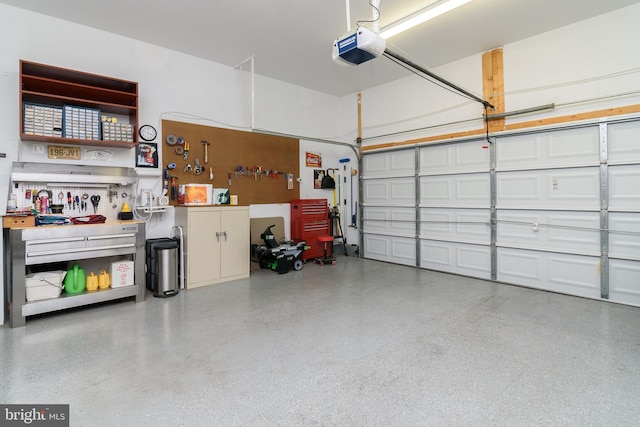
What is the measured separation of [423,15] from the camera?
3.28 metres

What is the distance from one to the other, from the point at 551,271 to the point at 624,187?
1260mm

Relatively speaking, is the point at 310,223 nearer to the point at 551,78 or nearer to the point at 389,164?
the point at 389,164

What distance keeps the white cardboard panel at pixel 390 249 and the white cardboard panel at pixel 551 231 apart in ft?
4.82

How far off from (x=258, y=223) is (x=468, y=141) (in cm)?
367

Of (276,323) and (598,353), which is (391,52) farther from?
(598,353)

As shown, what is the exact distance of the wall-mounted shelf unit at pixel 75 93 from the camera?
332 centimetres

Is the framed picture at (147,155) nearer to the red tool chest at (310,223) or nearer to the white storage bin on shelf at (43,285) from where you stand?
the white storage bin on shelf at (43,285)

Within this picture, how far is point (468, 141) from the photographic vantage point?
4.84m

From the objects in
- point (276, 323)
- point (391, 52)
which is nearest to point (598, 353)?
point (276, 323)

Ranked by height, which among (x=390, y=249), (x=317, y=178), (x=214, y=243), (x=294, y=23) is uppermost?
(x=294, y=23)

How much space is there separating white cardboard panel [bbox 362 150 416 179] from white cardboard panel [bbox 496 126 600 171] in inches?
56.6

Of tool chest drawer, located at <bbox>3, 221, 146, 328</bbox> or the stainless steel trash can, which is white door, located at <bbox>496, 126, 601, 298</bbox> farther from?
tool chest drawer, located at <bbox>3, 221, 146, 328</bbox>

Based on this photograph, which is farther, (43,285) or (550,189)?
(550,189)

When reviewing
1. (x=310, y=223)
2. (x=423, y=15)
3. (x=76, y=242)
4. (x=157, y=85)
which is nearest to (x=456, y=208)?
(x=310, y=223)
